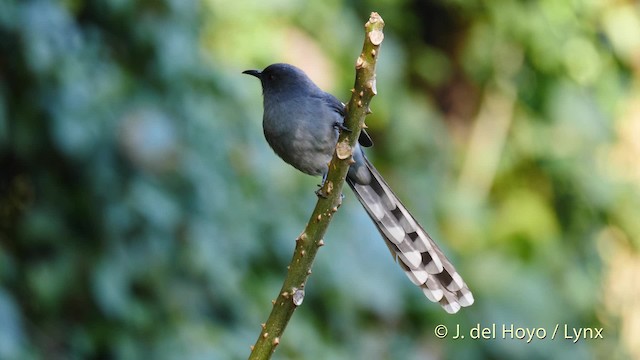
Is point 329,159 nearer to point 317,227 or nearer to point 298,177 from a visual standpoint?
point 317,227

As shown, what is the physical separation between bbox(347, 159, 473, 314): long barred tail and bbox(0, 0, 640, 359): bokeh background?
1.27 meters

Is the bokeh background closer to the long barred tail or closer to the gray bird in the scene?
the gray bird

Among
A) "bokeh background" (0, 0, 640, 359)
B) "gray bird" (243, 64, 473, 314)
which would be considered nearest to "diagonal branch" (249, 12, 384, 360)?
"gray bird" (243, 64, 473, 314)

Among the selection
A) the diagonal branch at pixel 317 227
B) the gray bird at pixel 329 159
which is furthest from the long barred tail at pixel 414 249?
the diagonal branch at pixel 317 227

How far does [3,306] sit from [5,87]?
2.97 ft

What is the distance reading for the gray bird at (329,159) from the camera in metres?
2.40

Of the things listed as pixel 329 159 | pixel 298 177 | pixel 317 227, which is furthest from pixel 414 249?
pixel 298 177

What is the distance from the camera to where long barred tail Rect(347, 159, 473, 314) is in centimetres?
235

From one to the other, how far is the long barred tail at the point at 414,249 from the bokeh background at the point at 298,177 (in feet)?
4.18

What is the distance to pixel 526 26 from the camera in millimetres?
6254

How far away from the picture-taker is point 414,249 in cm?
246

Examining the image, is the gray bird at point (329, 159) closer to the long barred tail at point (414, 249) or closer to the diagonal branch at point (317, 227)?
the long barred tail at point (414, 249)

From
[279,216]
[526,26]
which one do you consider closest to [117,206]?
[279,216]

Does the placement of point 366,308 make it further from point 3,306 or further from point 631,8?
point 631,8
